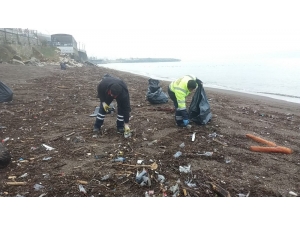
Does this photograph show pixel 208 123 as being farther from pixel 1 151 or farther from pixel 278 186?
pixel 1 151

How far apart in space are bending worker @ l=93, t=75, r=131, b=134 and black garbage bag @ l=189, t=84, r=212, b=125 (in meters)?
1.81

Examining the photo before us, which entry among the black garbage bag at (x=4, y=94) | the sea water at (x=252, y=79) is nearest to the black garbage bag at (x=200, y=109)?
the black garbage bag at (x=4, y=94)

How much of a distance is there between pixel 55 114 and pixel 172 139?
12.3ft

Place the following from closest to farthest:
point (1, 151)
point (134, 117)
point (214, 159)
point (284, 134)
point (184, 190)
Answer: point (184, 190) < point (1, 151) < point (214, 159) < point (284, 134) < point (134, 117)

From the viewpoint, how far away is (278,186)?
3.13 meters

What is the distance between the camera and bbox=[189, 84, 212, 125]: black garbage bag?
5.64 meters

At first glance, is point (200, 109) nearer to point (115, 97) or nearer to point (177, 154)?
point (177, 154)

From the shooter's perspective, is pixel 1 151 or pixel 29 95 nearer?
pixel 1 151

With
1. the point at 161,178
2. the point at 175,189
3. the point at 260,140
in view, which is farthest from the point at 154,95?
the point at 175,189

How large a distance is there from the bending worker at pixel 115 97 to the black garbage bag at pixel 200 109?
1807 mm

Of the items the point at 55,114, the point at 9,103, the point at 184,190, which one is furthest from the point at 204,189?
the point at 9,103

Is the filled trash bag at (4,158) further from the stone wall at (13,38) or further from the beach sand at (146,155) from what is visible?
the stone wall at (13,38)

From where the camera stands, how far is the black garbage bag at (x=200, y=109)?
564 centimetres

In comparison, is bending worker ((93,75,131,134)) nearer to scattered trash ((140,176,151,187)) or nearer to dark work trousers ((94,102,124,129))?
dark work trousers ((94,102,124,129))
